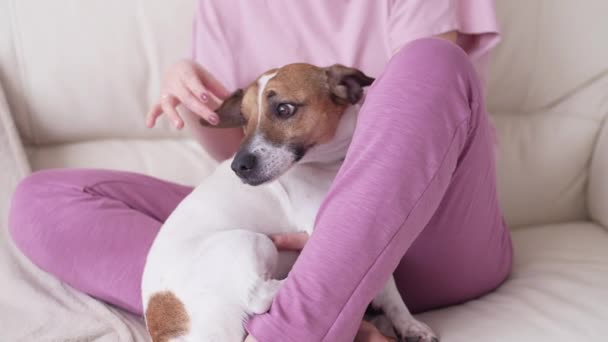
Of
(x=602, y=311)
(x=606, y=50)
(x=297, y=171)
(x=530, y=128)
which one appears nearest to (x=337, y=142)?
(x=297, y=171)

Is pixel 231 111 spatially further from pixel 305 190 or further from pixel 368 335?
pixel 368 335

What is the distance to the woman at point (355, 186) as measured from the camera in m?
0.87

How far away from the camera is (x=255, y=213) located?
46.3 inches

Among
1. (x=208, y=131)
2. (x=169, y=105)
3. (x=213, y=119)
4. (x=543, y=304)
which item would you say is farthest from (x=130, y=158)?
(x=543, y=304)

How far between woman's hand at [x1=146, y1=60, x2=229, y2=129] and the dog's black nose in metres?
0.13

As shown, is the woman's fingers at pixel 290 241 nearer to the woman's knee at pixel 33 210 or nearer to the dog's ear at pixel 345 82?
the dog's ear at pixel 345 82

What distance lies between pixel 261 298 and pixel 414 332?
31 cm

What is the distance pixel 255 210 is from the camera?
1.18 m

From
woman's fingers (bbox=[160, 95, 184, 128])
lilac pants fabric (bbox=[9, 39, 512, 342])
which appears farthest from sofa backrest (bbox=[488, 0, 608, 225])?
woman's fingers (bbox=[160, 95, 184, 128])

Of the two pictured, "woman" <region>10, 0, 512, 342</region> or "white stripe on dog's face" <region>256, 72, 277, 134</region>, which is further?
"white stripe on dog's face" <region>256, 72, 277, 134</region>

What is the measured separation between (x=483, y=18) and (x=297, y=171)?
0.54 meters

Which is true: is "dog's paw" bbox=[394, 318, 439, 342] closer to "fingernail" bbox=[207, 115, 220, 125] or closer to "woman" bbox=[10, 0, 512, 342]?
"woman" bbox=[10, 0, 512, 342]

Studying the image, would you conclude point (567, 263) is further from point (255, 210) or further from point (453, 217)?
point (255, 210)

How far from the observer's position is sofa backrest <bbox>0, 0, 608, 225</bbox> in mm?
1664
